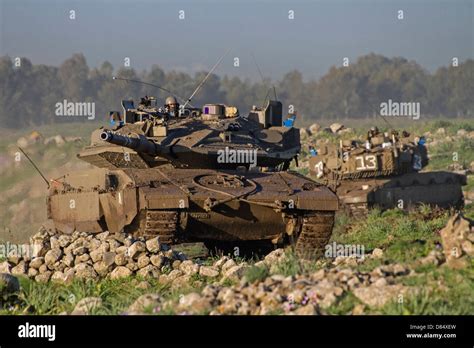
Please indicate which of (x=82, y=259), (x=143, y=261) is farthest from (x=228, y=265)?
(x=82, y=259)

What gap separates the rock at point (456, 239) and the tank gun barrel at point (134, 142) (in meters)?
6.76

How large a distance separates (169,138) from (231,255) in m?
2.38

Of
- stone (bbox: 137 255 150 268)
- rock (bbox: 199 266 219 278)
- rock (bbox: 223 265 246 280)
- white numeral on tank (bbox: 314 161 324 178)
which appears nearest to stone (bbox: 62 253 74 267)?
stone (bbox: 137 255 150 268)

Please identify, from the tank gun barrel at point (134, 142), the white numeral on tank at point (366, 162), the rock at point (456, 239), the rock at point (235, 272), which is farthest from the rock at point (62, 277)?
the white numeral on tank at point (366, 162)

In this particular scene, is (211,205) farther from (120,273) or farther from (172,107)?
(172,107)

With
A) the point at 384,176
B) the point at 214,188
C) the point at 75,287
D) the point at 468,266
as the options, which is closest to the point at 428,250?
the point at 468,266

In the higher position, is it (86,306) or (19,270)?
(86,306)

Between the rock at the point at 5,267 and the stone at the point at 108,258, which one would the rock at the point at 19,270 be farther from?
the stone at the point at 108,258

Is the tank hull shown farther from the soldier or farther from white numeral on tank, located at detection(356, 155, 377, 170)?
white numeral on tank, located at detection(356, 155, 377, 170)

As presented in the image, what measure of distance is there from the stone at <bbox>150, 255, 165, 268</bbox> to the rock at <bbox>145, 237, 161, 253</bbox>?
26 centimetres

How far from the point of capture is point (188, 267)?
1546cm

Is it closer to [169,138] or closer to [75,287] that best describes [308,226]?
[169,138]

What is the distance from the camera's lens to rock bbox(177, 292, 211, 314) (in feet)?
35.2

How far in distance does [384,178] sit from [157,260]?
1242cm
